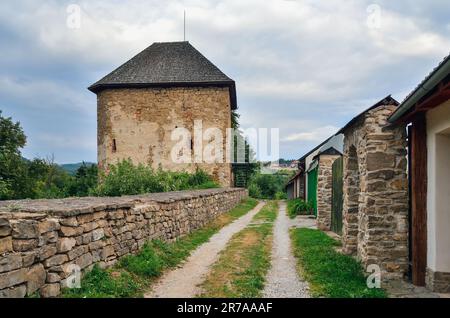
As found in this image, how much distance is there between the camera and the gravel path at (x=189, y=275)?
5.32m

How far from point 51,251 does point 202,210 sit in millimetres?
8282

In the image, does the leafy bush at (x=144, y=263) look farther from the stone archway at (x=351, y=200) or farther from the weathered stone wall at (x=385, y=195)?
the stone archway at (x=351, y=200)

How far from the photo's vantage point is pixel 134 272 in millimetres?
5910

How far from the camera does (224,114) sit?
78.6ft

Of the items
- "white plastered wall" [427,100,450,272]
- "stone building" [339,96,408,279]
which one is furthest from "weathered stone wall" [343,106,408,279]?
"white plastered wall" [427,100,450,272]

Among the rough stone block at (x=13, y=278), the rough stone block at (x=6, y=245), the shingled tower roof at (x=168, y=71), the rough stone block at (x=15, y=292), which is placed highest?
the shingled tower roof at (x=168, y=71)

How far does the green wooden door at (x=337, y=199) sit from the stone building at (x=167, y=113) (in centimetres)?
1282

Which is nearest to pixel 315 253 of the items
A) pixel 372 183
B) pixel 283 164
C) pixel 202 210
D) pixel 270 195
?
pixel 372 183

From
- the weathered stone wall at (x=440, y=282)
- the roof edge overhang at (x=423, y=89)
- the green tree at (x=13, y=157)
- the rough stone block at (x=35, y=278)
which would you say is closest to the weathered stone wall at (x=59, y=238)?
the rough stone block at (x=35, y=278)

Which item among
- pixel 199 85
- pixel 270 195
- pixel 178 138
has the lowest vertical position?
pixel 270 195

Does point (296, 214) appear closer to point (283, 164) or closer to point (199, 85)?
point (199, 85)

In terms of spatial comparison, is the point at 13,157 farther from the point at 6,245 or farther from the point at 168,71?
the point at 6,245

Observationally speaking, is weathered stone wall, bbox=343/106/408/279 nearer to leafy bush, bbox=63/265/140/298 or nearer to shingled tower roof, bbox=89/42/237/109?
leafy bush, bbox=63/265/140/298
